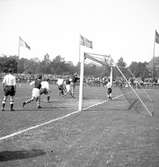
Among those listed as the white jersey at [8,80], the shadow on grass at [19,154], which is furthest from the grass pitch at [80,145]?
the white jersey at [8,80]

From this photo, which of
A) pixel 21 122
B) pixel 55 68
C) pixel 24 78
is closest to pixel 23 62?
pixel 55 68

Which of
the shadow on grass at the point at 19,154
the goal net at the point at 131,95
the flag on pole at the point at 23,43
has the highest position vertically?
the flag on pole at the point at 23,43

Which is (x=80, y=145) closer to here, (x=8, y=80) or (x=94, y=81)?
(x=8, y=80)

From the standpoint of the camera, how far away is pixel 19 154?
538 centimetres

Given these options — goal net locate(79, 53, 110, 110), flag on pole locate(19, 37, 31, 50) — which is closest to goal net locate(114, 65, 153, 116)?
goal net locate(79, 53, 110, 110)

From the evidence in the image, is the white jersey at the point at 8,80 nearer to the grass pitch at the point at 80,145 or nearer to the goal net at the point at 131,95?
the grass pitch at the point at 80,145

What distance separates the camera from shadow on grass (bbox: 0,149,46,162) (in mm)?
5129

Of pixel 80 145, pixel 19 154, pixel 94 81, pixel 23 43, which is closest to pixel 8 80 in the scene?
pixel 80 145

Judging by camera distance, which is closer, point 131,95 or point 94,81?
point 131,95

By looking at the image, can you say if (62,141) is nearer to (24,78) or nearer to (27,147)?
(27,147)

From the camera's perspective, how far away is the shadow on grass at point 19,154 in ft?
16.8

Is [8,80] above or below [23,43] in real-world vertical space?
below

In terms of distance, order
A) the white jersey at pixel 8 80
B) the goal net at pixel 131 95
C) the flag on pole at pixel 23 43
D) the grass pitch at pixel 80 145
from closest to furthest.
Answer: the grass pitch at pixel 80 145
the white jersey at pixel 8 80
the goal net at pixel 131 95
the flag on pole at pixel 23 43

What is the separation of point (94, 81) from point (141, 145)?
46443mm
